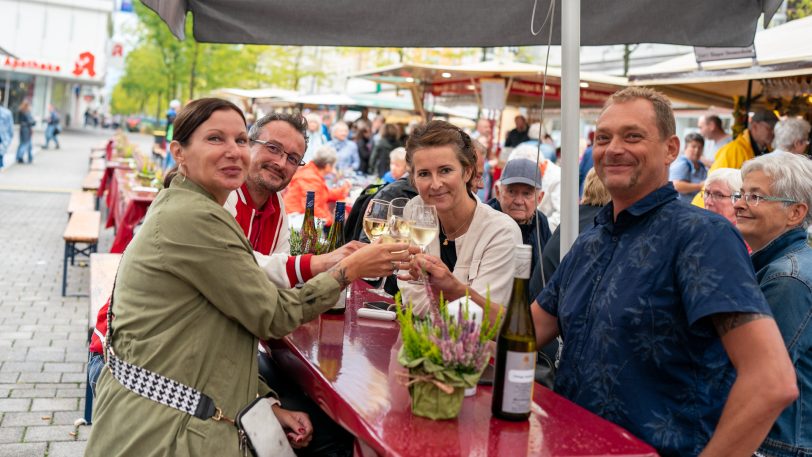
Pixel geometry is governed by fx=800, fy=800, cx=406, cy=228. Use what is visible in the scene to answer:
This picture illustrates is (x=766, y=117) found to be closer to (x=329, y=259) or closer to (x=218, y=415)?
(x=329, y=259)

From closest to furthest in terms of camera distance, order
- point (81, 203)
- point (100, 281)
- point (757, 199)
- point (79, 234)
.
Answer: point (757, 199) → point (100, 281) → point (79, 234) → point (81, 203)

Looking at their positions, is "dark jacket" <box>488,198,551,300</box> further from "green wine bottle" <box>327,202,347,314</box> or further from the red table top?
the red table top

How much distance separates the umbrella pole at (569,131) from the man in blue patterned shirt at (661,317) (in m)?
0.68

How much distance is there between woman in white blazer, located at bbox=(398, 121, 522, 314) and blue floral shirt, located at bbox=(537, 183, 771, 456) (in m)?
0.81

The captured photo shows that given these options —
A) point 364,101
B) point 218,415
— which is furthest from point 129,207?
point 364,101

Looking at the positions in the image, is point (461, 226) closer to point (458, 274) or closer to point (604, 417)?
point (458, 274)

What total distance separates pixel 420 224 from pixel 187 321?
0.84 meters

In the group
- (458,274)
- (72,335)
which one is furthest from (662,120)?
(72,335)

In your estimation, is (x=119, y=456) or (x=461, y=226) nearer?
(x=119, y=456)

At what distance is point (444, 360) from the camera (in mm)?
1992

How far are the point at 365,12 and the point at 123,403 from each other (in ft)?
7.50

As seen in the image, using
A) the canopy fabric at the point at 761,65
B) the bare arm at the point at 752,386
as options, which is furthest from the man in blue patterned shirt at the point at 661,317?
the canopy fabric at the point at 761,65

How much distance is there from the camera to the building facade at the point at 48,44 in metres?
51.4

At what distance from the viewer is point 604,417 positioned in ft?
7.54
